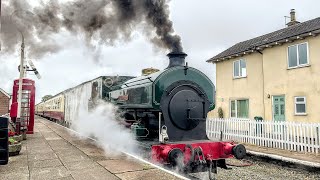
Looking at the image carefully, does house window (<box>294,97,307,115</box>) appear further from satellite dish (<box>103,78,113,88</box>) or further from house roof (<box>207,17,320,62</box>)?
satellite dish (<box>103,78,113,88</box>)

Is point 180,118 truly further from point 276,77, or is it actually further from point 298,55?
point 276,77

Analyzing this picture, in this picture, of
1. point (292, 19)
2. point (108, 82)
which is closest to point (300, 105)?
point (292, 19)

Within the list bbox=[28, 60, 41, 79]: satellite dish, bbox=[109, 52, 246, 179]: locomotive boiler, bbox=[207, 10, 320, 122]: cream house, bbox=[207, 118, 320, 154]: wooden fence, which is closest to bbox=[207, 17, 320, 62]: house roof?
bbox=[207, 10, 320, 122]: cream house

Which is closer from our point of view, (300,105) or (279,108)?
(300,105)

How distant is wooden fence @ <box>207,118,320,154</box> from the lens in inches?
373

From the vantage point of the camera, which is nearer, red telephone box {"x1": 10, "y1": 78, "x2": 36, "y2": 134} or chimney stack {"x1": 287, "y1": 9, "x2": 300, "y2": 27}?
red telephone box {"x1": 10, "y1": 78, "x2": 36, "y2": 134}

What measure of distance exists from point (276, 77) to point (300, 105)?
2036mm

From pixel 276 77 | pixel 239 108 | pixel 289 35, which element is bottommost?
pixel 239 108

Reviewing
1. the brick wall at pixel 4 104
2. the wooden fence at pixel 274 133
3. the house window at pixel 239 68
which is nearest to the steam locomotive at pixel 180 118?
the wooden fence at pixel 274 133

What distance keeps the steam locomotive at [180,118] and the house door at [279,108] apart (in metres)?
8.51

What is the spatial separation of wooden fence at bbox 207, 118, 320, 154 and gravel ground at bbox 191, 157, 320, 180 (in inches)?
67.1

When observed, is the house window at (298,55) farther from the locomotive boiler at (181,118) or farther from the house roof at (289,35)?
the locomotive boiler at (181,118)

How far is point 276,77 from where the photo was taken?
1454 cm

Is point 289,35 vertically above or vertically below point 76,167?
above
